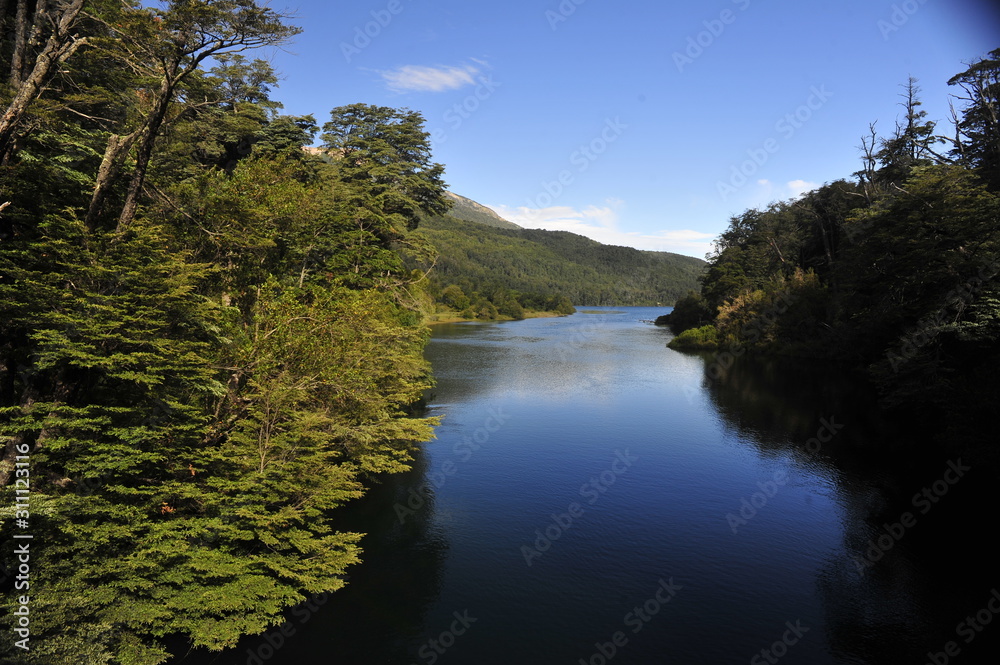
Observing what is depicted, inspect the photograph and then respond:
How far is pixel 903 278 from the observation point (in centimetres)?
3512

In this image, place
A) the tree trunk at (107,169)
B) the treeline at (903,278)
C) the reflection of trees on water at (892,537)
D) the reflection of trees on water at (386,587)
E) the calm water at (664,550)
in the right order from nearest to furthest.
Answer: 1. the tree trunk at (107,169)
2. the reflection of trees on water at (386,587)
3. the calm water at (664,550)
4. the reflection of trees on water at (892,537)
5. the treeline at (903,278)

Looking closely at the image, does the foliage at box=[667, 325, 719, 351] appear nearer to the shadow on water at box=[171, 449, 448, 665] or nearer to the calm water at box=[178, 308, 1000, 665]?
the calm water at box=[178, 308, 1000, 665]

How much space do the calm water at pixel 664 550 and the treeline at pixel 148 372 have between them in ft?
8.27

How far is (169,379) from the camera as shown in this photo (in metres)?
14.2

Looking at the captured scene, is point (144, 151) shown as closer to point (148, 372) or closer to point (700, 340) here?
point (148, 372)

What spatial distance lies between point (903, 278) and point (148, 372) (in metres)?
43.9

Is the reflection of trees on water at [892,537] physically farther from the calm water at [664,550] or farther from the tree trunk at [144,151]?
the tree trunk at [144,151]

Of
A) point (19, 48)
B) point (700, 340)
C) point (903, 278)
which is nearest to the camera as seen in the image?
point (19, 48)

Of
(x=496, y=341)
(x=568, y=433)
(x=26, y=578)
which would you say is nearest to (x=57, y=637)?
(x=26, y=578)

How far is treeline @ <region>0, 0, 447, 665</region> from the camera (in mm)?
11719

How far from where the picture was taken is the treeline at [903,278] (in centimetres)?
2834

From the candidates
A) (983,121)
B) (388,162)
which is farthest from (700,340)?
(388,162)

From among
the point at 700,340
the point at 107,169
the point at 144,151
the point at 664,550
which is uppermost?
the point at 144,151

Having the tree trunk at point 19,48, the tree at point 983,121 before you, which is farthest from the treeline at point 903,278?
the tree trunk at point 19,48
